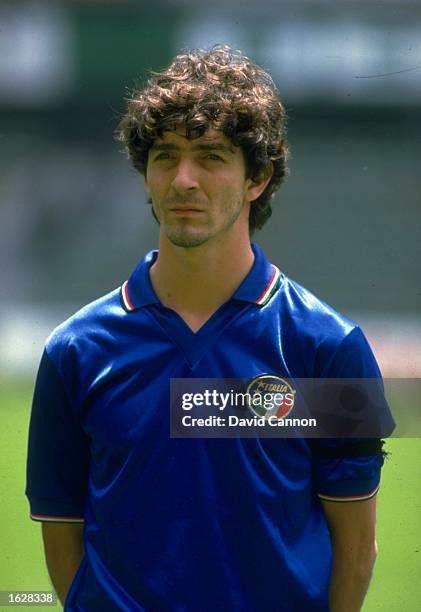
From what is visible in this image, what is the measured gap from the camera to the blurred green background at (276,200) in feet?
5.35

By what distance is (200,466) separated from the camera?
1.32m

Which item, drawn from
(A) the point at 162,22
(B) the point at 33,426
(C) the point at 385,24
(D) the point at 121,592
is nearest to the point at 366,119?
(C) the point at 385,24

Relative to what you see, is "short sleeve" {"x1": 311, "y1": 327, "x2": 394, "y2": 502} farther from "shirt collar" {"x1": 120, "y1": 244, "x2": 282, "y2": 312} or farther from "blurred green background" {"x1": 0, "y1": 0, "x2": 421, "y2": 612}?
"blurred green background" {"x1": 0, "y1": 0, "x2": 421, "y2": 612}

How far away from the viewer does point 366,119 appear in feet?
5.47

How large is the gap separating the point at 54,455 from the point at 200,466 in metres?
0.27

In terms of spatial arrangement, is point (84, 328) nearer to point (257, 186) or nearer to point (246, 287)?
point (246, 287)

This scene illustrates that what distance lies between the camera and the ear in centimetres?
145

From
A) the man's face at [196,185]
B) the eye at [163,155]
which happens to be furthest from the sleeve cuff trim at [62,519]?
the eye at [163,155]

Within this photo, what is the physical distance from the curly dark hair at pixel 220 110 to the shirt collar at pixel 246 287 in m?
0.11

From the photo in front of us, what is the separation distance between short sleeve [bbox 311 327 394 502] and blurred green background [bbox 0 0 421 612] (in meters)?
0.28

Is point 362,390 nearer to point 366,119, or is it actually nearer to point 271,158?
point 271,158

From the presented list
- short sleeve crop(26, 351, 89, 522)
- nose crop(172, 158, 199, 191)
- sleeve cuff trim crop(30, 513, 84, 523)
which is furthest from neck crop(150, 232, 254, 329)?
sleeve cuff trim crop(30, 513, 84, 523)

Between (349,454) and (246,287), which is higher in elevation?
(246,287)

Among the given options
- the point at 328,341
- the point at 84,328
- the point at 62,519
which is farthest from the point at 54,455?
the point at 328,341
